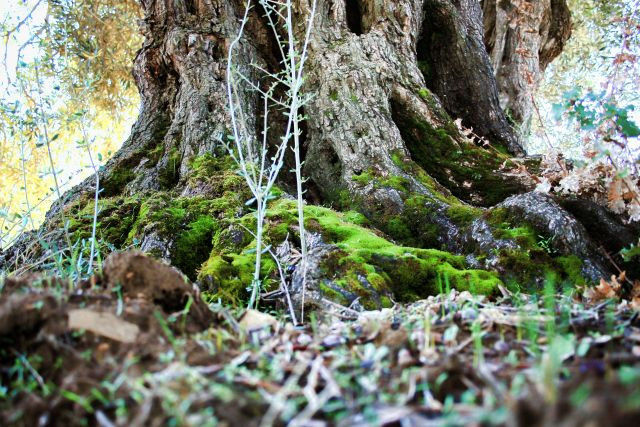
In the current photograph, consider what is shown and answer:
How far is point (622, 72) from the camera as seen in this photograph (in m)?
3.57

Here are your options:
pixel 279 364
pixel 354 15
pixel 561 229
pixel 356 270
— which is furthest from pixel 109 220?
pixel 354 15

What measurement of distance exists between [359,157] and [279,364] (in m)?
3.13

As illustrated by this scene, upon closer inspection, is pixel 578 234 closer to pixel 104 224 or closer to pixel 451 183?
pixel 451 183

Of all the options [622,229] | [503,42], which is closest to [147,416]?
[622,229]

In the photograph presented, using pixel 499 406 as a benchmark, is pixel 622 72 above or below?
above

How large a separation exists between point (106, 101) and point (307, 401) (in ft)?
25.0

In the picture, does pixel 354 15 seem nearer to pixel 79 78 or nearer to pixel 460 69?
pixel 460 69

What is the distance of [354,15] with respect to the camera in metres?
5.96

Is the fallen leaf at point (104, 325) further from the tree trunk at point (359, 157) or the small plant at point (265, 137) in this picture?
the tree trunk at point (359, 157)

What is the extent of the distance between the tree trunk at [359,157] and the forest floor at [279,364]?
97 cm

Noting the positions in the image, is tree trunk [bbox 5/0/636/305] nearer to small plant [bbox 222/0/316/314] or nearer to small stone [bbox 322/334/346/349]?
small plant [bbox 222/0/316/314]

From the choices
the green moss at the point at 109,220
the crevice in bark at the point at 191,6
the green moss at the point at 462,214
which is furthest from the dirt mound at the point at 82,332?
the crevice in bark at the point at 191,6

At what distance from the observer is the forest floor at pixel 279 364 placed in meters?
1.08

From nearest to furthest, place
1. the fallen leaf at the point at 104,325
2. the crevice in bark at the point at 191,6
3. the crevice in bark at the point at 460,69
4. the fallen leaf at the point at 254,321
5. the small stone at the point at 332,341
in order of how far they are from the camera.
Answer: the fallen leaf at the point at 104,325 → the small stone at the point at 332,341 → the fallen leaf at the point at 254,321 → the crevice in bark at the point at 191,6 → the crevice in bark at the point at 460,69
